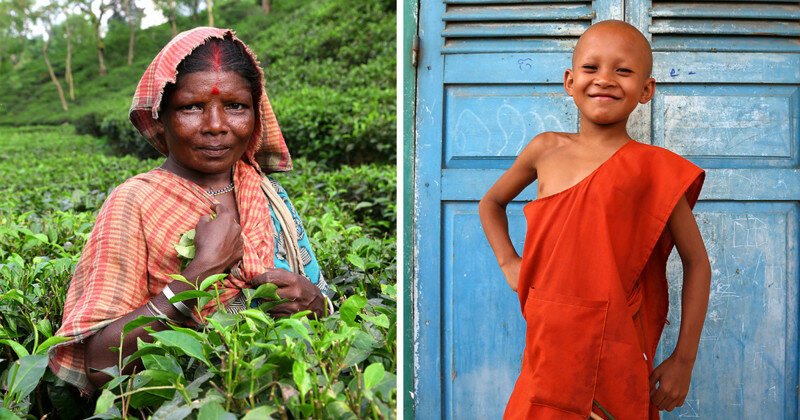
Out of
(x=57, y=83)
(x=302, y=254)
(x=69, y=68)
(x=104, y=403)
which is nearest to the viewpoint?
(x=104, y=403)

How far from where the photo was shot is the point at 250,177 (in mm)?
2404

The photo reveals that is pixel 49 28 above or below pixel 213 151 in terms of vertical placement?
above

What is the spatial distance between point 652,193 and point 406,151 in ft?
2.55

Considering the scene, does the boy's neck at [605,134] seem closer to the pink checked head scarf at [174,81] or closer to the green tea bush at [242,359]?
the green tea bush at [242,359]

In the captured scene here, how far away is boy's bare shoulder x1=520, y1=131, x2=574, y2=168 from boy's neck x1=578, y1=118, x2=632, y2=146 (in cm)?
5

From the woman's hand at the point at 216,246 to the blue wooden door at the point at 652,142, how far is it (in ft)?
1.66

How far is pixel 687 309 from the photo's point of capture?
180 centimetres

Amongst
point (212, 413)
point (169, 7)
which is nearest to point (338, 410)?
point (212, 413)

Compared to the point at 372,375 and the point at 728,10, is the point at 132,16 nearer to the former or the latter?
the point at 728,10

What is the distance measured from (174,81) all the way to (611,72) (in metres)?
1.09

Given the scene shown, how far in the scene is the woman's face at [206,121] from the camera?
7.38 feet

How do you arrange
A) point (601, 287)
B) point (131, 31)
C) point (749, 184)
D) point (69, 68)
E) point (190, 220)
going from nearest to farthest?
point (601, 287) → point (190, 220) → point (749, 184) → point (131, 31) → point (69, 68)

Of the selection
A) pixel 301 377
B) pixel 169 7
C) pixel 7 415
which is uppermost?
pixel 169 7

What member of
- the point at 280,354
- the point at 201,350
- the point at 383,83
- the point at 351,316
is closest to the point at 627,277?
the point at 351,316
